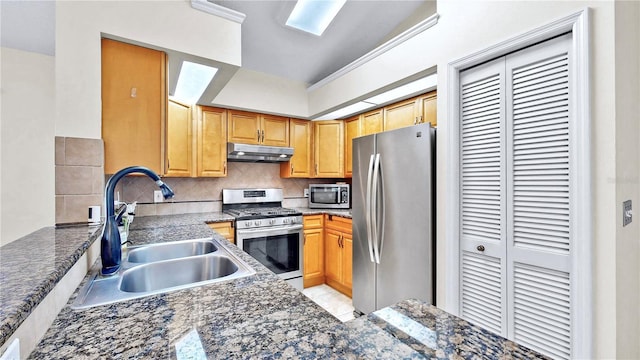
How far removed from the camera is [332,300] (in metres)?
2.85

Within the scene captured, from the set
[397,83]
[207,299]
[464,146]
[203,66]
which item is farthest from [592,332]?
[203,66]

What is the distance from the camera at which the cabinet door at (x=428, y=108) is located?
2316 millimetres

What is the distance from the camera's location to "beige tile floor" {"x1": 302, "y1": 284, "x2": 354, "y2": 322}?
2.56m

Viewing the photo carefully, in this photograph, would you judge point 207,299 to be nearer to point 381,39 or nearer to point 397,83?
point 397,83

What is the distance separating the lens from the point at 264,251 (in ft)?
9.32

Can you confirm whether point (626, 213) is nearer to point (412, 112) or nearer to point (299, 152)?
point (412, 112)

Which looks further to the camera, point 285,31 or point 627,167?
point 285,31

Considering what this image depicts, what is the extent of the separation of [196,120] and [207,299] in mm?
2503

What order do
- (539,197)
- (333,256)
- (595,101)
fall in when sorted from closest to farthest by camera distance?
(595,101), (539,197), (333,256)

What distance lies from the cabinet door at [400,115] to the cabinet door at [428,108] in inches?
2.3

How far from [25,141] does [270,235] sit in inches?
100

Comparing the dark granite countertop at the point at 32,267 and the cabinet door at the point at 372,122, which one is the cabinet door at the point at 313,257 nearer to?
the cabinet door at the point at 372,122

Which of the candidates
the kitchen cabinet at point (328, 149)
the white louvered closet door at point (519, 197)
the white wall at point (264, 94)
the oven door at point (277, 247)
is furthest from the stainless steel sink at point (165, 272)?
the kitchen cabinet at point (328, 149)

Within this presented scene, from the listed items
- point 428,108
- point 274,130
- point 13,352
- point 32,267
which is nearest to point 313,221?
point 274,130
